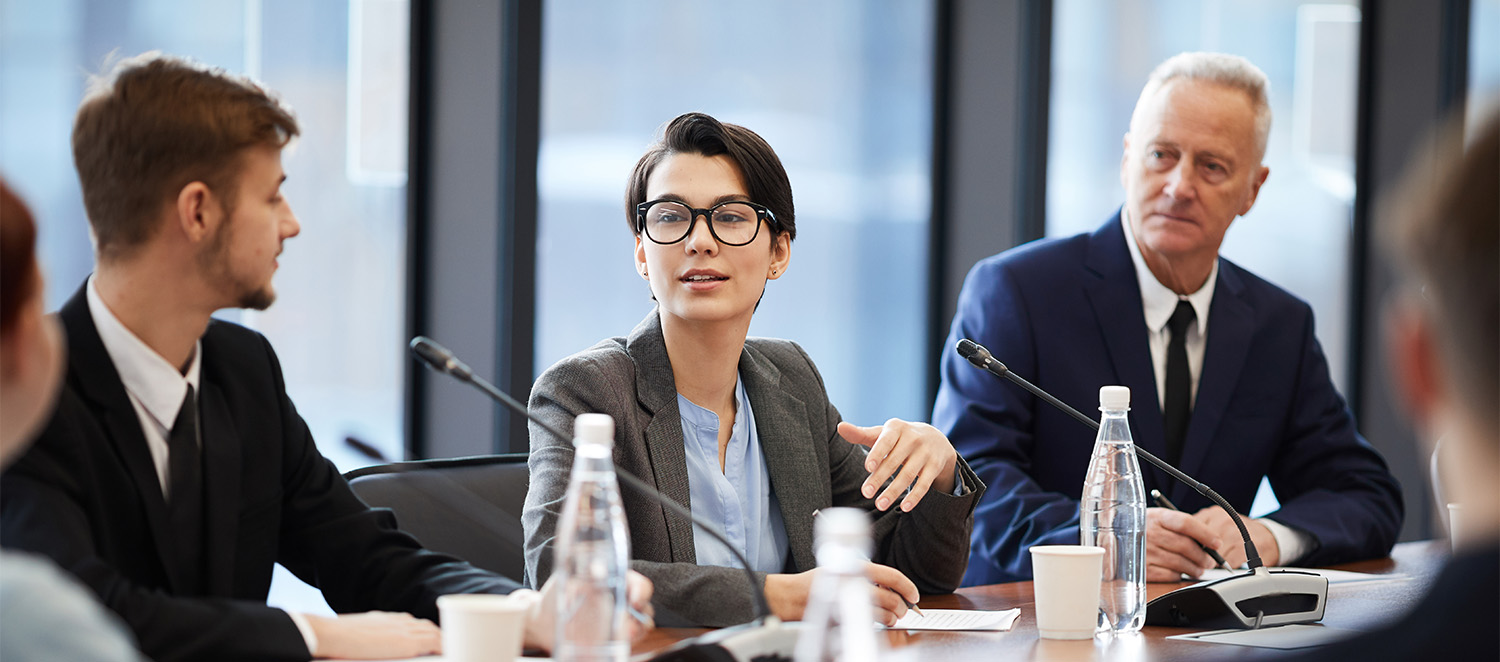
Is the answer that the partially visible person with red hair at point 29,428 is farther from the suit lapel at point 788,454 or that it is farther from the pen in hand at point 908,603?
the suit lapel at point 788,454

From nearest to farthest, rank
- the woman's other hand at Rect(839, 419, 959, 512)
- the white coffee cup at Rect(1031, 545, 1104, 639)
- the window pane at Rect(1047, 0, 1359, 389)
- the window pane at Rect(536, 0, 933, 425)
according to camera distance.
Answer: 1. the white coffee cup at Rect(1031, 545, 1104, 639)
2. the woman's other hand at Rect(839, 419, 959, 512)
3. the window pane at Rect(536, 0, 933, 425)
4. the window pane at Rect(1047, 0, 1359, 389)

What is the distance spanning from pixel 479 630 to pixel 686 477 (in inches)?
27.9

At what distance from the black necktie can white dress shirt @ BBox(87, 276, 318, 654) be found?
183 centimetres

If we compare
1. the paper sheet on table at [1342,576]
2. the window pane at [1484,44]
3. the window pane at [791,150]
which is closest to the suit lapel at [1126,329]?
the paper sheet on table at [1342,576]

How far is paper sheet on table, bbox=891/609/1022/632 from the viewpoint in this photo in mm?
1646

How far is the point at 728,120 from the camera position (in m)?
3.68

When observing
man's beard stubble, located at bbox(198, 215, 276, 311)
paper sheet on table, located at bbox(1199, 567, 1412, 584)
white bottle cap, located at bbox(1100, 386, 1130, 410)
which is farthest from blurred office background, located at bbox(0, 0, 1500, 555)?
paper sheet on table, located at bbox(1199, 567, 1412, 584)

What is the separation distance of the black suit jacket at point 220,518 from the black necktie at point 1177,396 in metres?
1.50

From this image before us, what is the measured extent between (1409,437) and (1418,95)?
4.07ft

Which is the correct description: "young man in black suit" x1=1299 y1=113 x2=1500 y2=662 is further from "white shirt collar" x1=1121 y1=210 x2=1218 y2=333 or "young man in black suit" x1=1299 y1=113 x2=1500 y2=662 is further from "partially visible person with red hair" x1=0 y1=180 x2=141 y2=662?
"white shirt collar" x1=1121 y1=210 x2=1218 y2=333

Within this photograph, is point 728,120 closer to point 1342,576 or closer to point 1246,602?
point 1342,576

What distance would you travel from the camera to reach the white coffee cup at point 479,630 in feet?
4.09

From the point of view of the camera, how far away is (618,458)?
188 centimetres

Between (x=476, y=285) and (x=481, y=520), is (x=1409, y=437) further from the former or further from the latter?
(x=481, y=520)
